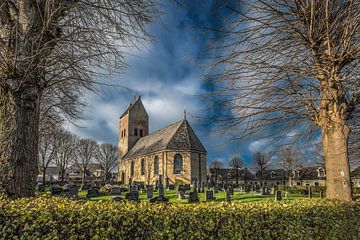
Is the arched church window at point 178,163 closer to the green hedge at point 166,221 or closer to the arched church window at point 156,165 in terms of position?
the arched church window at point 156,165

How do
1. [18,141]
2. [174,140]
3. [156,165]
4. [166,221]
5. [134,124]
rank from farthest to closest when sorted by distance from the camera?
1. [134,124]
2. [156,165]
3. [174,140]
4. [18,141]
5. [166,221]

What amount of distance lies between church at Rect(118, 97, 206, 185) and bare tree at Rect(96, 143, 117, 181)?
1239cm

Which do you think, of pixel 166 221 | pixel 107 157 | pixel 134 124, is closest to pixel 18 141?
pixel 166 221

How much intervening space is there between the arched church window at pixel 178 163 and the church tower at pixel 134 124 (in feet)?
57.0

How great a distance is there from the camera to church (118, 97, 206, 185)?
3306 centimetres

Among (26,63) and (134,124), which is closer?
(26,63)

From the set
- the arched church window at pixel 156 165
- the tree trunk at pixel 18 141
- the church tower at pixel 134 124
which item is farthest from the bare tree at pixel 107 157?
the tree trunk at pixel 18 141

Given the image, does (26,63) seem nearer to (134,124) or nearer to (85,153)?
(134,124)

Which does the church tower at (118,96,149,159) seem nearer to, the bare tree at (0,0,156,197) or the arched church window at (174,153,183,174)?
the arched church window at (174,153,183,174)

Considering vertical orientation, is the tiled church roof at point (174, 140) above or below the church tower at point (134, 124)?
below

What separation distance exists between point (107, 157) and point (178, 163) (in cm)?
3197

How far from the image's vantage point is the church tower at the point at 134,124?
4856 cm

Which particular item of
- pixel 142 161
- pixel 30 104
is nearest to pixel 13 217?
pixel 30 104

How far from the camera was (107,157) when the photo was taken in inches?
2372
